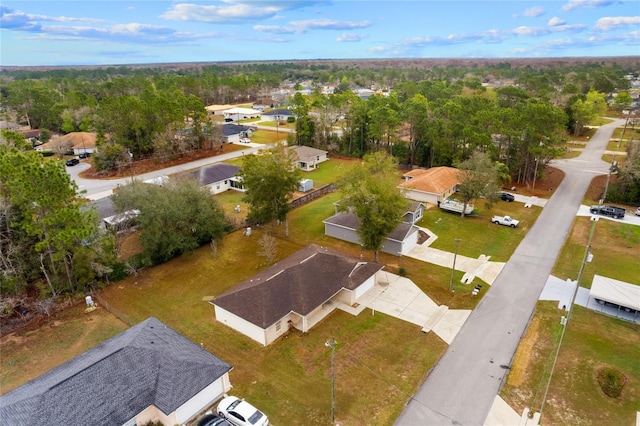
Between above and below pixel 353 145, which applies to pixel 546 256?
below

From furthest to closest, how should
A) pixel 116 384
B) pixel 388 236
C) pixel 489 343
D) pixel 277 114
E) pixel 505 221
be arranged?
pixel 277 114 → pixel 505 221 → pixel 388 236 → pixel 489 343 → pixel 116 384

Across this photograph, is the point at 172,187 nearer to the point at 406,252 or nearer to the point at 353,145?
the point at 406,252

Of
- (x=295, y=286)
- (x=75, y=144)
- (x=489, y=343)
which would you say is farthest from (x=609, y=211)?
(x=75, y=144)

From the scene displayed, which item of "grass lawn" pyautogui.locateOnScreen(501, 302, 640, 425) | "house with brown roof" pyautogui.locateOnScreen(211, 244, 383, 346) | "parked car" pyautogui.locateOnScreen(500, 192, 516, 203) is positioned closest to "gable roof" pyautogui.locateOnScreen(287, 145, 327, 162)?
"parked car" pyautogui.locateOnScreen(500, 192, 516, 203)

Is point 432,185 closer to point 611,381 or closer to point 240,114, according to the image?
point 611,381

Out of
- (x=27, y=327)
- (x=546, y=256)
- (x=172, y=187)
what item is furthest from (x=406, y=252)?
(x=27, y=327)

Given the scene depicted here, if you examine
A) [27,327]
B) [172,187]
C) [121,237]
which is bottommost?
[27,327]
